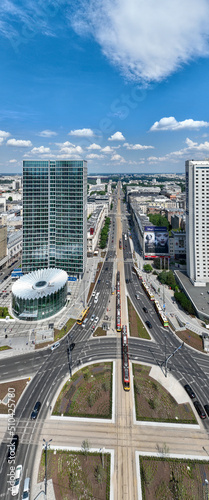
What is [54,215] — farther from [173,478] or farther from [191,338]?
[173,478]

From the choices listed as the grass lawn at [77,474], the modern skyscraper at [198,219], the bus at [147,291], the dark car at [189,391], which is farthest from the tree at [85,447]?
the modern skyscraper at [198,219]

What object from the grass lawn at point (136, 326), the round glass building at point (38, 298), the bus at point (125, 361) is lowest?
the bus at point (125, 361)

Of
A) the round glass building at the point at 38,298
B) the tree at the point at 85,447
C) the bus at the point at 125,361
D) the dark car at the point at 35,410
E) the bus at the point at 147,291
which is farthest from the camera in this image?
the bus at the point at 147,291

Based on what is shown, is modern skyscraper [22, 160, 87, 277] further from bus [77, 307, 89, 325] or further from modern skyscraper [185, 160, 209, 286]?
modern skyscraper [185, 160, 209, 286]

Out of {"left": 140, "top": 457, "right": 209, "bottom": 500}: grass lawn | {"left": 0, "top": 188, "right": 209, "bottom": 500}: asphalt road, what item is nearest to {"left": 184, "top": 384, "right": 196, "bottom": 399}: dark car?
{"left": 0, "top": 188, "right": 209, "bottom": 500}: asphalt road

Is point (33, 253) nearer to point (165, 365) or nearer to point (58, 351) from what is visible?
point (58, 351)

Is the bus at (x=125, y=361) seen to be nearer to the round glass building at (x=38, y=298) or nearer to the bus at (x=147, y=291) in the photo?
the bus at (x=147, y=291)

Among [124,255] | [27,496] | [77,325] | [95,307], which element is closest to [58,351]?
[77,325]
